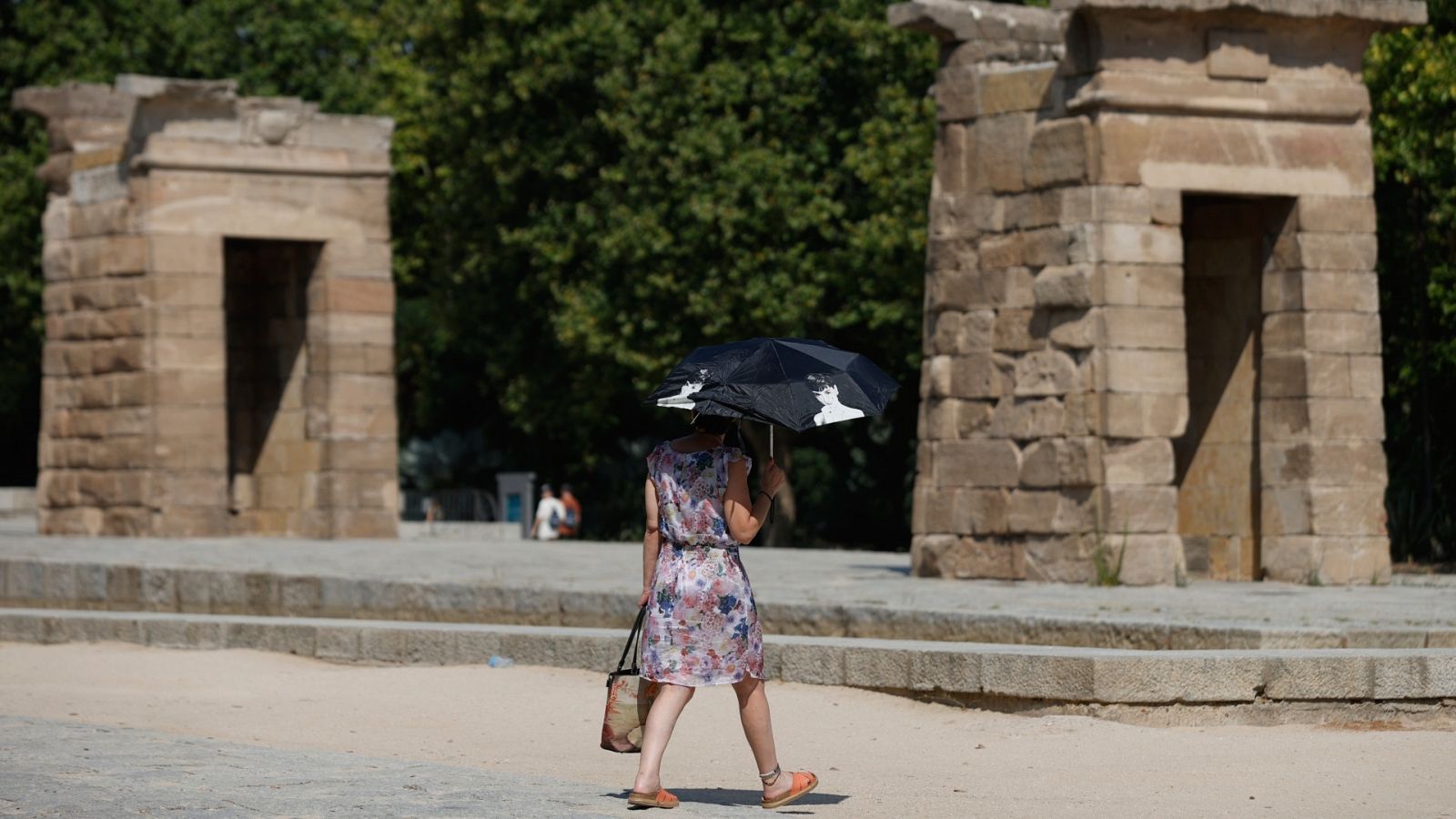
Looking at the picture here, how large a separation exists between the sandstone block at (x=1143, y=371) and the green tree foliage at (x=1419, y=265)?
25.5 ft

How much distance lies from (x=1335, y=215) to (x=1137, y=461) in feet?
7.81

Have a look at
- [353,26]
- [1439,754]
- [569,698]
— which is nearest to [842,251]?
[353,26]

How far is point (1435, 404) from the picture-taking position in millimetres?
27109

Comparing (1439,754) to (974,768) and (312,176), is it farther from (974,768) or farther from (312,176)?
(312,176)

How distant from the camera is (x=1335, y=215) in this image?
17.7m

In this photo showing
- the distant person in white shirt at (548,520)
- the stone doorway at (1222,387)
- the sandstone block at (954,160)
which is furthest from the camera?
the distant person in white shirt at (548,520)

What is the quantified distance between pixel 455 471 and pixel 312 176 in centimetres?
1967

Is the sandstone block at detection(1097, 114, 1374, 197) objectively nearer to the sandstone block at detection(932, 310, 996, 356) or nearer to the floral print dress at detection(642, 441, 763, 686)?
the sandstone block at detection(932, 310, 996, 356)

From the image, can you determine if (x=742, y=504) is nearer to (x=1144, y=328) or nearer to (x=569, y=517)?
(x=1144, y=328)

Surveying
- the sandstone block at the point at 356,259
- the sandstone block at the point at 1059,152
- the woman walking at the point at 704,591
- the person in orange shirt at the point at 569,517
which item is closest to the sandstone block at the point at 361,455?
the sandstone block at the point at 356,259

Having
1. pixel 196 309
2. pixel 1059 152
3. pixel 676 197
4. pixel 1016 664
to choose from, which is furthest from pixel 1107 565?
pixel 676 197

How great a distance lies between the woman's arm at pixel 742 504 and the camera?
8688 millimetres

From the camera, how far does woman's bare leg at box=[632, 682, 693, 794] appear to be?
335 inches

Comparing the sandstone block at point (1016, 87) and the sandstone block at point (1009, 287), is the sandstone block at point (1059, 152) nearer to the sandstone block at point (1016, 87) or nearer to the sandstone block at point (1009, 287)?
the sandstone block at point (1016, 87)
